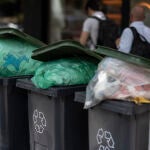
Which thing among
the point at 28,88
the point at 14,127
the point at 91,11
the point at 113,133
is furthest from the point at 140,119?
the point at 91,11

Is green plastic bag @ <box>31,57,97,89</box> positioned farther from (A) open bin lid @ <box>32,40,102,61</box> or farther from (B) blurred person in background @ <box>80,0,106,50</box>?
(B) blurred person in background @ <box>80,0,106,50</box>

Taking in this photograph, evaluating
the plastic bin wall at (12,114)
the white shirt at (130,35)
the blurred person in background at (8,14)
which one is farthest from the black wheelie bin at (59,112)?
the blurred person in background at (8,14)

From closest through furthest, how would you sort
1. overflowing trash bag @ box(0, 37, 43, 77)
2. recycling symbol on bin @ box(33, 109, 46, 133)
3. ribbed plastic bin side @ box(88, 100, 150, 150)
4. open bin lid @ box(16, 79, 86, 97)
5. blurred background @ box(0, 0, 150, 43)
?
ribbed plastic bin side @ box(88, 100, 150, 150)
open bin lid @ box(16, 79, 86, 97)
recycling symbol on bin @ box(33, 109, 46, 133)
overflowing trash bag @ box(0, 37, 43, 77)
blurred background @ box(0, 0, 150, 43)

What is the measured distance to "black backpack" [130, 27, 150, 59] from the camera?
591cm

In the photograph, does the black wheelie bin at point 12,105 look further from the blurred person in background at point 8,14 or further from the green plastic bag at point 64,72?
the blurred person in background at point 8,14

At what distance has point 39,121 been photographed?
3980 mm

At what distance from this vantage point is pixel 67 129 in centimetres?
377

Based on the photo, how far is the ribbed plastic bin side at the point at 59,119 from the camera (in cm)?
375

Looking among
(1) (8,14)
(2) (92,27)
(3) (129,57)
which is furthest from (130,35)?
(1) (8,14)

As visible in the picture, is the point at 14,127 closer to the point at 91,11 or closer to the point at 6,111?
the point at 6,111

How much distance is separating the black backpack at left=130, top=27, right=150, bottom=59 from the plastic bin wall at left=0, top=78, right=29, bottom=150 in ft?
6.62

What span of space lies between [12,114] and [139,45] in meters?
2.23

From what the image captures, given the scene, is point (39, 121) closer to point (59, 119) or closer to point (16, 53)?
point (59, 119)

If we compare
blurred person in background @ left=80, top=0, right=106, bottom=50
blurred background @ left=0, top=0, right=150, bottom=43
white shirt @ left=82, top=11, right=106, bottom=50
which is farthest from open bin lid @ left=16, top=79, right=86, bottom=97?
blurred background @ left=0, top=0, right=150, bottom=43
